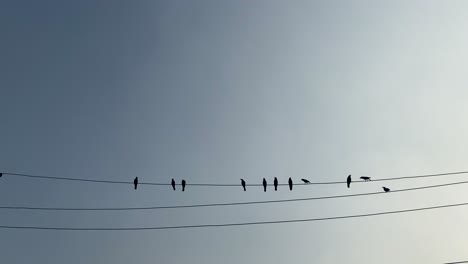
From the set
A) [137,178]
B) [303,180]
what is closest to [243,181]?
[303,180]

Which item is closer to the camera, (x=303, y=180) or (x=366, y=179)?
(x=366, y=179)

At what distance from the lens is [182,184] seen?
39156 mm

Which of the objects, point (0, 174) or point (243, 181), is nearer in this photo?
point (0, 174)

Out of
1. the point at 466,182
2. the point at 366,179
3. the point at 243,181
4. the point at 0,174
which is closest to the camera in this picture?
the point at 466,182

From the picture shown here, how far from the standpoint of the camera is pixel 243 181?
1665 inches

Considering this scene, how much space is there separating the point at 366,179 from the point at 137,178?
594 inches

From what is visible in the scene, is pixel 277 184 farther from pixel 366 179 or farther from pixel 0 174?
pixel 0 174

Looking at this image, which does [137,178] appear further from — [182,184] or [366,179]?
[366,179]

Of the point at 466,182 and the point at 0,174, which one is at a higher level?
the point at 0,174

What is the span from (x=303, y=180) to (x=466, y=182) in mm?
12118

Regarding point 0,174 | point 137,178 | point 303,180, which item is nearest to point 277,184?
point 303,180

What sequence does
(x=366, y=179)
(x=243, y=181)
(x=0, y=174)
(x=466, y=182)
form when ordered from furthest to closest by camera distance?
(x=243, y=181) < (x=0, y=174) < (x=366, y=179) < (x=466, y=182)

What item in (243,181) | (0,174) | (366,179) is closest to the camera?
(366,179)

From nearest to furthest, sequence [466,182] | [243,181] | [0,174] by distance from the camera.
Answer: [466,182] < [0,174] < [243,181]
